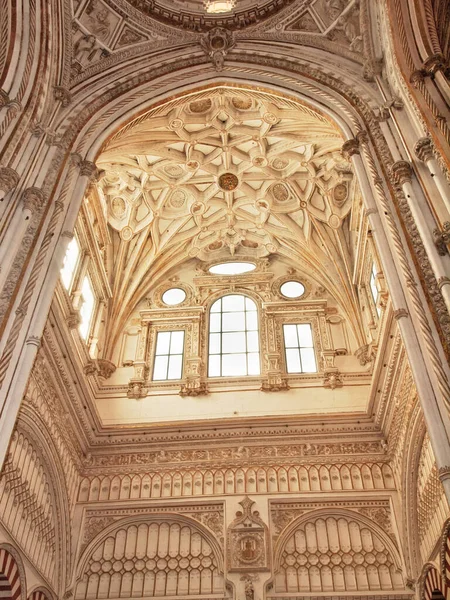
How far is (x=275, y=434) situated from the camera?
13.3 meters

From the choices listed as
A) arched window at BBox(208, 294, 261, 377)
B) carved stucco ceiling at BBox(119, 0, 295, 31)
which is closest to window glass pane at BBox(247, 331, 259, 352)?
arched window at BBox(208, 294, 261, 377)

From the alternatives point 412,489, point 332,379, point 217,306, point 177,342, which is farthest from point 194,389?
point 412,489

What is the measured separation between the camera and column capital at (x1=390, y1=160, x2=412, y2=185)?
9414mm

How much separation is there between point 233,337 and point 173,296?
2.29m

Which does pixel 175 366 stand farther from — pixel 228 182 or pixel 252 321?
pixel 228 182

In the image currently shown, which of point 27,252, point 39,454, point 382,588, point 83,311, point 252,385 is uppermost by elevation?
point 83,311

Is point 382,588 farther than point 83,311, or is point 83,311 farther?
point 83,311

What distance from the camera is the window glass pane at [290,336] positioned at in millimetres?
15734

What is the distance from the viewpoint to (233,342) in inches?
628

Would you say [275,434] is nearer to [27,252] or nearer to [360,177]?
→ [360,177]

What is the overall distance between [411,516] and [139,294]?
9.01 m

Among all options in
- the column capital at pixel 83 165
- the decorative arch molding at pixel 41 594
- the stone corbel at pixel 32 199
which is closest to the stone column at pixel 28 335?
the stone corbel at pixel 32 199

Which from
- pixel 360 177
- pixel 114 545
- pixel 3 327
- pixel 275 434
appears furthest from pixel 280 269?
pixel 3 327

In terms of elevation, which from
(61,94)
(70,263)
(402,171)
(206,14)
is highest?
(206,14)
